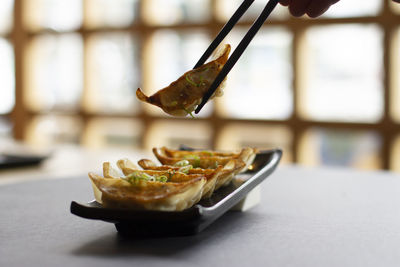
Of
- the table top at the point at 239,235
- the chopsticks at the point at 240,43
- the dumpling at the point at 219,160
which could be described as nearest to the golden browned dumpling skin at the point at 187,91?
the chopsticks at the point at 240,43

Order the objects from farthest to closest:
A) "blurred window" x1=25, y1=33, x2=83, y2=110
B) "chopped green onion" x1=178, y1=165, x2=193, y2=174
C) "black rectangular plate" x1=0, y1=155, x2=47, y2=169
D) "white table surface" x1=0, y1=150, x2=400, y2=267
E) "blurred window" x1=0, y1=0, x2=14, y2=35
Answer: "blurred window" x1=0, y1=0, x2=14, y2=35, "blurred window" x1=25, y1=33, x2=83, y2=110, "black rectangular plate" x1=0, y1=155, x2=47, y2=169, "chopped green onion" x1=178, y1=165, x2=193, y2=174, "white table surface" x1=0, y1=150, x2=400, y2=267

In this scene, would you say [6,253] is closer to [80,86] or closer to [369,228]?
[369,228]

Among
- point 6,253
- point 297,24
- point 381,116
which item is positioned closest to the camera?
point 6,253

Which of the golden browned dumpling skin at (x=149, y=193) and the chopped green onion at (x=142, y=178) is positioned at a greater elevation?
the chopped green onion at (x=142, y=178)

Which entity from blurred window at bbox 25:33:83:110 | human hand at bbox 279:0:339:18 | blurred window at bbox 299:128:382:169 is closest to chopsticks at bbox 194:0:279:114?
human hand at bbox 279:0:339:18

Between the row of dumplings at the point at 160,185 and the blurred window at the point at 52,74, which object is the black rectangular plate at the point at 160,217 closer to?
the row of dumplings at the point at 160,185

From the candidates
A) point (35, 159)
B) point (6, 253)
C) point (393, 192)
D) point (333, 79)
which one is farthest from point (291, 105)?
point (6, 253)

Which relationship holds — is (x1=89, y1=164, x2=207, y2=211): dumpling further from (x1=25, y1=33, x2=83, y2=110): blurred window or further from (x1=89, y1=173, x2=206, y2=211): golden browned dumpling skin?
(x1=25, y1=33, x2=83, y2=110): blurred window

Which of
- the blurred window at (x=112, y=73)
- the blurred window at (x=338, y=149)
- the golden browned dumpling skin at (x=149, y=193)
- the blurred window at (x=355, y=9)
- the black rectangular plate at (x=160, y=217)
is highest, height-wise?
the blurred window at (x=355, y=9)
